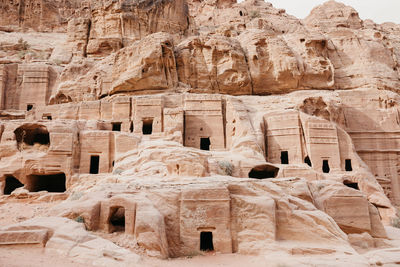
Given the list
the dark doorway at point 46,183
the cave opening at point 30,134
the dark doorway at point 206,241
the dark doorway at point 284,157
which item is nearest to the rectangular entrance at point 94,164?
the dark doorway at point 46,183

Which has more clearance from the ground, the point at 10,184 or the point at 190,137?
the point at 190,137

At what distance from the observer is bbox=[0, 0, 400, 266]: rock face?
11.3 metres

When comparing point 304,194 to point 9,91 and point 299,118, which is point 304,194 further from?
point 9,91

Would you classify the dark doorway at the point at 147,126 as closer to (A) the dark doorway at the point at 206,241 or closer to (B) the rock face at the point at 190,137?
(B) the rock face at the point at 190,137

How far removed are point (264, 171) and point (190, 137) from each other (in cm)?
564

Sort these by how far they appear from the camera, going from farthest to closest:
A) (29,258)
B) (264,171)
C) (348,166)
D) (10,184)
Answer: (348,166)
(264,171)
(10,184)
(29,258)

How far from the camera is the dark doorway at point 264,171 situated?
18.7 m

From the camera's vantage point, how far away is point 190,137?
74.6 ft

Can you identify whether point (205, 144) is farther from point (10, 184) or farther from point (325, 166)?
point (10, 184)

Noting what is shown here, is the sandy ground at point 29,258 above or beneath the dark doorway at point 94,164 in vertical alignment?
beneath

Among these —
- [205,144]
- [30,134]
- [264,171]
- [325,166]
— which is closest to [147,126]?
[205,144]

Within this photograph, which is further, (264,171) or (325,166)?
(325,166)

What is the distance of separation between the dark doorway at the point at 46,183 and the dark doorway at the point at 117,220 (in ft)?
27.9

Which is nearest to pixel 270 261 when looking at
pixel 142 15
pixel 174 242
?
pixel 174 242
